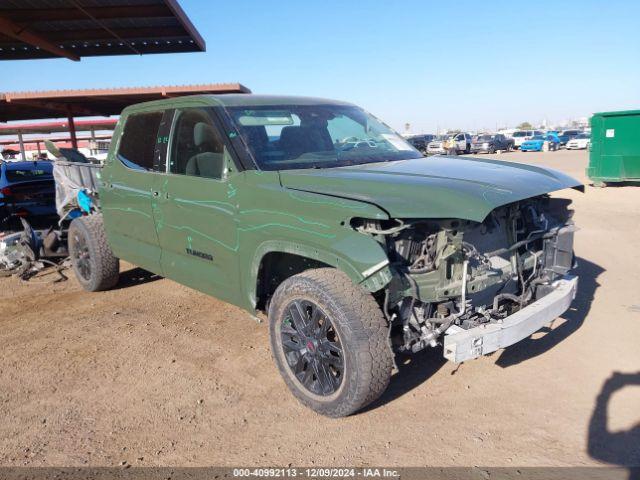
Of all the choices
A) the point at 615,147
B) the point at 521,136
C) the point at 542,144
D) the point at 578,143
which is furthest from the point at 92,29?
the point at 521,136

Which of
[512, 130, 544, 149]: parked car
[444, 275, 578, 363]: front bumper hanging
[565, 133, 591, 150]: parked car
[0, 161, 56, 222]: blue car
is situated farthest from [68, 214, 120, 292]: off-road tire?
[565, 133, 591, 150]: parked car

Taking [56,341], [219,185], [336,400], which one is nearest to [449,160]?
A: [219,185]

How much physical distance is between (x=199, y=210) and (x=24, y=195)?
20.8ft

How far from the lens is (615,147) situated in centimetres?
1421

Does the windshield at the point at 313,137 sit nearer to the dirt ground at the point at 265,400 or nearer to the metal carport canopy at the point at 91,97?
the dirt ground at the point at 265,400

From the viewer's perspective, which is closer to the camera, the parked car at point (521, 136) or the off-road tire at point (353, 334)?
the off-road tire at point (353, 334)

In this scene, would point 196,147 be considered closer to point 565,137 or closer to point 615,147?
point 615,147

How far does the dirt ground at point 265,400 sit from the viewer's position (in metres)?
2.99

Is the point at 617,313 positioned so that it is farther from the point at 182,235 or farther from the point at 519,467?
the point at 182,235

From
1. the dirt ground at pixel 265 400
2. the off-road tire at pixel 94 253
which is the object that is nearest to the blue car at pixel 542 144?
the dirt ground at pixel 265 400

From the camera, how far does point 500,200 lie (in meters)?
3.03

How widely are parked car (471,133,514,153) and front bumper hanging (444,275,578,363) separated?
3673cm

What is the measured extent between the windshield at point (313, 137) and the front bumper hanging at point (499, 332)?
5.30ft

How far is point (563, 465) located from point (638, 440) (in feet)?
1.75
